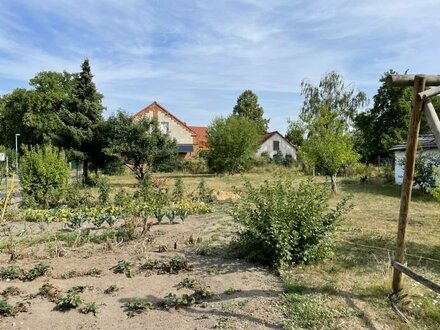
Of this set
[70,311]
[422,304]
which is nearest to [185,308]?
[70,311]

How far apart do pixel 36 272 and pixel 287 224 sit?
3561mm

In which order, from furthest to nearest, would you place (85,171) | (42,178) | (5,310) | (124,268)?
(85,171)
(42,178)
(124,268)
(5,310)

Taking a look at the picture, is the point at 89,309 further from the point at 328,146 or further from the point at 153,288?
the point at 328,146

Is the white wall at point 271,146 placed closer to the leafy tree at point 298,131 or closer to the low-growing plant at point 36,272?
the leafy tree at point 298,131

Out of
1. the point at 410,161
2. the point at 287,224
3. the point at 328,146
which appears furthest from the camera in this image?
the point at 328,146

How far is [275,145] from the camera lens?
52.7m

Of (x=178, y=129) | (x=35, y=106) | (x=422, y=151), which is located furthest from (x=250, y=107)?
(x=422, y=151)

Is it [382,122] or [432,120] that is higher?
[382,122]

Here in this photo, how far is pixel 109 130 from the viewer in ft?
68.5

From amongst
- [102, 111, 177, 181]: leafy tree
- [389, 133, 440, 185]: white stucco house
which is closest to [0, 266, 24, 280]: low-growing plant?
[102, 111, 177, 181]: leafy tree

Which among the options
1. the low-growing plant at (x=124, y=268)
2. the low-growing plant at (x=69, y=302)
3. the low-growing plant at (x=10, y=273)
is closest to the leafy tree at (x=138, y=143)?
the low-growing plant at (x=124, y=268)

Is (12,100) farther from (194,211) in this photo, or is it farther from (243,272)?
(243,272)

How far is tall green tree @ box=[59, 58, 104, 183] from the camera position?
20891mm

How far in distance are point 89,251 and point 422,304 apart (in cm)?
501
